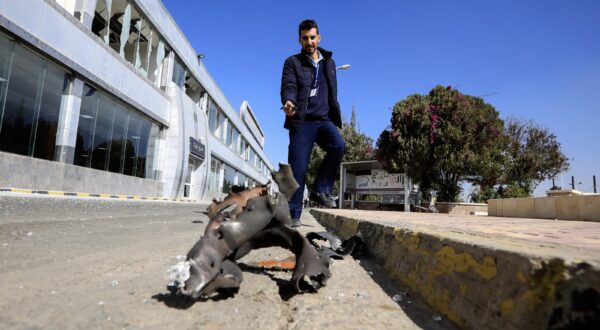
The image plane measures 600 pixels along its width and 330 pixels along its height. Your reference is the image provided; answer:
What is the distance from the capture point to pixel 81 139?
1123cm

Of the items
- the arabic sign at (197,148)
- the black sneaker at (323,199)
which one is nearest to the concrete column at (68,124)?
the black sneaker at (323,199)

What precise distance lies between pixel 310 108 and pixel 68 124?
9597mm

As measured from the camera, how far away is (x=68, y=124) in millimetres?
10516

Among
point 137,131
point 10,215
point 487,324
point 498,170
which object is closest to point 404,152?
point 498,170

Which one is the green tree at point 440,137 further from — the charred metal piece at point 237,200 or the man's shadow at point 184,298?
the man's shadow at point 184,298

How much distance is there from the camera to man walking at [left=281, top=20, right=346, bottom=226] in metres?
3.73

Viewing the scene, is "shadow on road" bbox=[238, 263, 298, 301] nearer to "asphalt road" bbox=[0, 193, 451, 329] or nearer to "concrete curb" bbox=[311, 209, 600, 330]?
"asphalt road" bbox=[0, 193, 451, 329]

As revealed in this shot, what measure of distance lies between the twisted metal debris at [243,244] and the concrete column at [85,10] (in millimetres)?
12168

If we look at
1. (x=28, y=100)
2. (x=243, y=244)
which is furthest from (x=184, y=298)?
(x=28, y=100)

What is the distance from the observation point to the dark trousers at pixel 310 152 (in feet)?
12.2

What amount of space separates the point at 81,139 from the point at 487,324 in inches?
500

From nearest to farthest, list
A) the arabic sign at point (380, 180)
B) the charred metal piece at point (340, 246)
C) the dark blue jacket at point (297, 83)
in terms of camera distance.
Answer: the charred metal piece at point (340, 246), the dark blue jacket at point (297, 83), the arabic sign at point (380, 180)

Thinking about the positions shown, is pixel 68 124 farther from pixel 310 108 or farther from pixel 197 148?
pixel 197 148

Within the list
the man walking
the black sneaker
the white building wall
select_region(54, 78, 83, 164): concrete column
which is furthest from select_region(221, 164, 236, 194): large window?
the man walking
